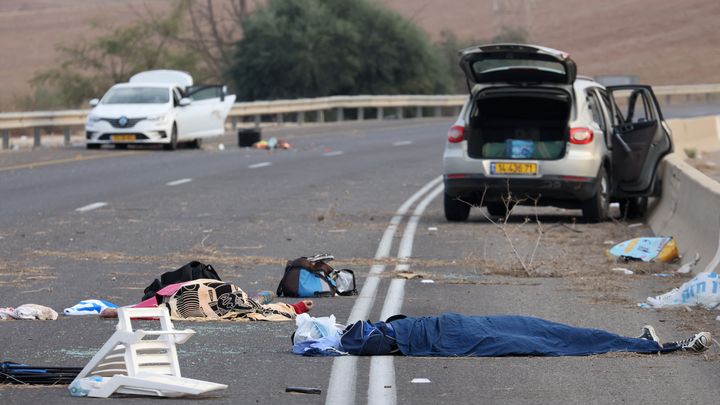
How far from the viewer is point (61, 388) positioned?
7.52 m

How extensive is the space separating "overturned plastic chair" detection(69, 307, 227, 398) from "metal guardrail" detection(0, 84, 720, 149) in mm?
26762

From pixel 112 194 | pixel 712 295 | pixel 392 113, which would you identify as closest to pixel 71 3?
pixel 392 113

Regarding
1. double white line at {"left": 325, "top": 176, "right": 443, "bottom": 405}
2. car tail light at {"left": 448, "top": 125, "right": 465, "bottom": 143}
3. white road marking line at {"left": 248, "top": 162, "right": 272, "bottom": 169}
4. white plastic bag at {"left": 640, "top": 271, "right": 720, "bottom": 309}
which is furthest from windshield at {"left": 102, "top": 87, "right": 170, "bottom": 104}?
white plastic bag at {"left": 640, "top": 271, "right": 720, "bottom": 309}

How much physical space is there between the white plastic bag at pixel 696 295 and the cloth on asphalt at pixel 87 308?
384cm

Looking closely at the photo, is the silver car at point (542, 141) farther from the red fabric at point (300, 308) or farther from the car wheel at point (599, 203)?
the red fabric at point (300, 308)

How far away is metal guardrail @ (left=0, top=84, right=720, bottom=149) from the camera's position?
34.8 metres

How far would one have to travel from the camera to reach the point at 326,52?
208ft

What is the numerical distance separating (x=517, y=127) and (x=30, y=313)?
29.0ft

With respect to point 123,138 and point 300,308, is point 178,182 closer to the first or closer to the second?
point 123,138

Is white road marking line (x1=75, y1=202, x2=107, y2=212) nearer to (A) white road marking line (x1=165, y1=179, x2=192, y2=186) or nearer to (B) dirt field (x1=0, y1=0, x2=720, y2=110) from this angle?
(A) white road marking line (x1=165, y1=179, x2=192, y2=186)

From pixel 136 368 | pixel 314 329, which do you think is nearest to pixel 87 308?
pixel 314 329

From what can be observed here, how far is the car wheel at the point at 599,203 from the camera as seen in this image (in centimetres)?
1681

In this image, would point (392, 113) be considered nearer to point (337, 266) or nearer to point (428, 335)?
point (337, 266)

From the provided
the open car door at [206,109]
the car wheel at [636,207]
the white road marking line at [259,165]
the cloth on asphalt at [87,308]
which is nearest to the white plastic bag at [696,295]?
the cloth on asphalt at [87,308]
